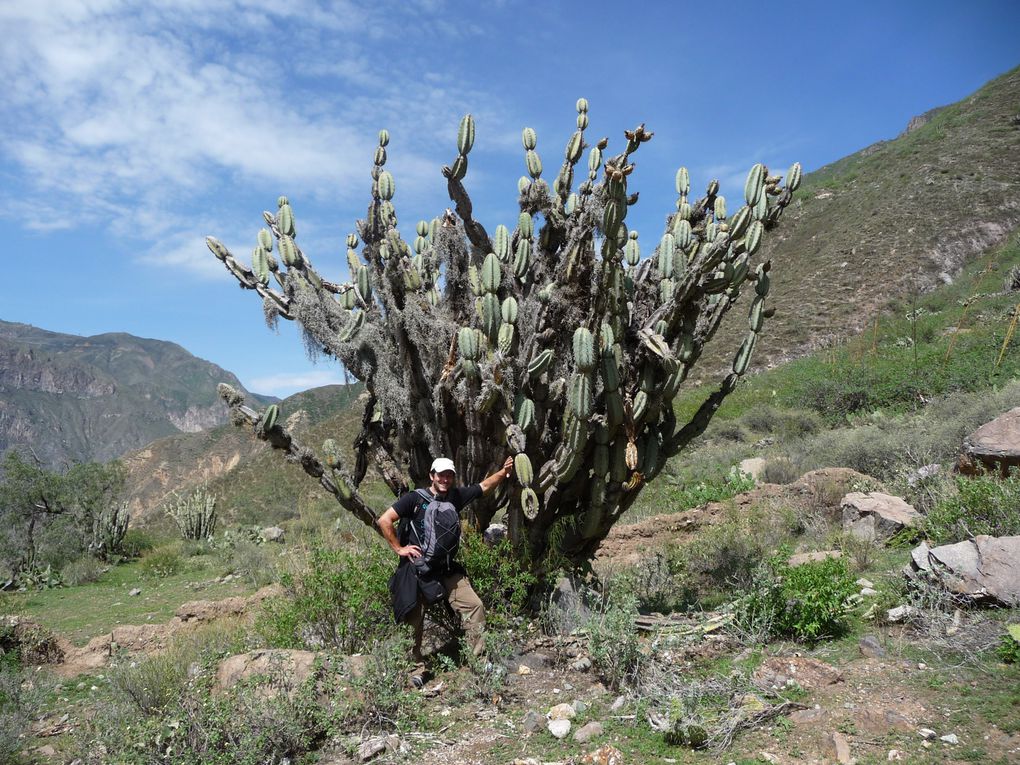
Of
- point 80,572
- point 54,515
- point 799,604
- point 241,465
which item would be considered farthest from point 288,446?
point 241,465

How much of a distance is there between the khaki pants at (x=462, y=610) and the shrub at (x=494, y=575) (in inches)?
6.3

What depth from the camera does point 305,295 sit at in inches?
263

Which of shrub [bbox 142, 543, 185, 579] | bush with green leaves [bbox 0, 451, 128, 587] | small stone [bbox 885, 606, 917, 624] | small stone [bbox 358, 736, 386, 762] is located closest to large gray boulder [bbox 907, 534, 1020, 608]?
small stone [bbox 885, 606, 917, 624]

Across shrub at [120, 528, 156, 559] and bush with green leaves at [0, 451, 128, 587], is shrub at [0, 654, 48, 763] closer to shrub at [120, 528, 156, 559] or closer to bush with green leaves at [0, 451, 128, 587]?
bush with green leaves at [0, 451, 128, 587]

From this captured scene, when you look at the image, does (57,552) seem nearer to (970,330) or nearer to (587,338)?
(587,338)

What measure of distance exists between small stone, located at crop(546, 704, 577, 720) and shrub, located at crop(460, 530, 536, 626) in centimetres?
100

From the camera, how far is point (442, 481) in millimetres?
5062

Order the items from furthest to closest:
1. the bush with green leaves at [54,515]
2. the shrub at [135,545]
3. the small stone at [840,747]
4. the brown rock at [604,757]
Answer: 1. the shrub at [135,545]
2. the bush with green leaves at [54,515]
3. the brown rock at [604,757]
4. the small stone at [840,747]

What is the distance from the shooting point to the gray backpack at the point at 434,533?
4.93m

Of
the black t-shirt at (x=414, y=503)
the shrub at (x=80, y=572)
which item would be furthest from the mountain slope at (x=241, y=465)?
the shrub at (x=80, y=572)

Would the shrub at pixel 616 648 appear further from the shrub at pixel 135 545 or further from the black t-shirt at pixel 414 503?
the shrub at pixel 135 545

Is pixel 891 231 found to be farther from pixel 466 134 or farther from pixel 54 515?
pixel 54 515

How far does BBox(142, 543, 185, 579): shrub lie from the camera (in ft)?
43.8

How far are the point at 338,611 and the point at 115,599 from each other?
308 inches
